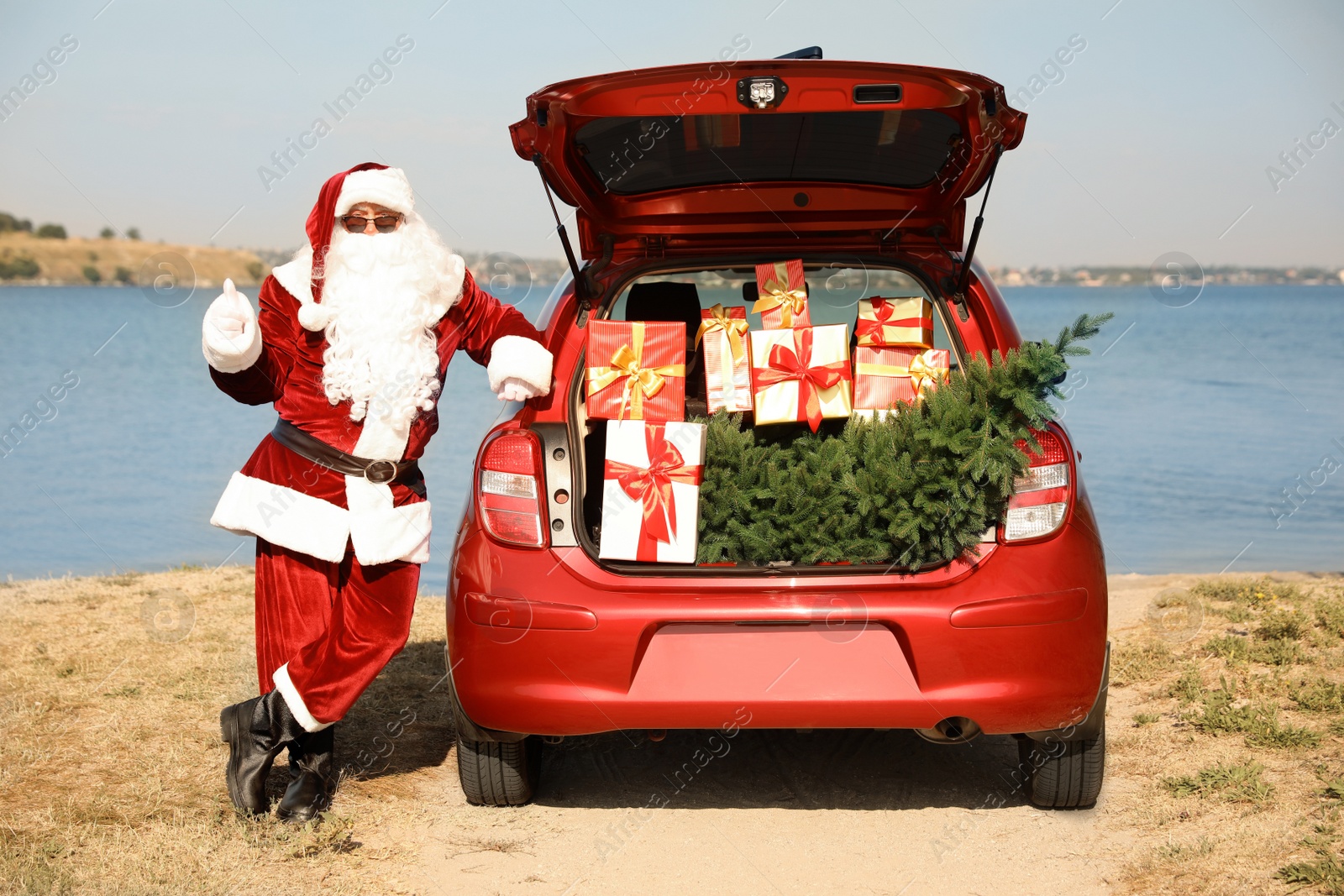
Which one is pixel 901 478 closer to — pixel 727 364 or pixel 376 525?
pixel 727 364

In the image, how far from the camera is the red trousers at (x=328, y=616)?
3541 mm

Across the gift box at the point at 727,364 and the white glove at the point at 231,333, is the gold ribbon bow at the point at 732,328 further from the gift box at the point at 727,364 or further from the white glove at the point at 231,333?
the white glove at the point at 231,333

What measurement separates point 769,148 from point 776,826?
204 centimetres

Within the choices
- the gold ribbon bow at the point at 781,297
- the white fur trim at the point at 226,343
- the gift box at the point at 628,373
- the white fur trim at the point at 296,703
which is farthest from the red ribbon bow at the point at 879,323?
the white fur trim at the point at 296,703

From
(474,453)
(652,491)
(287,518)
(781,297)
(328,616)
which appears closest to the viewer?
(652,491)

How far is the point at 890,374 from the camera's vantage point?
3662 mm

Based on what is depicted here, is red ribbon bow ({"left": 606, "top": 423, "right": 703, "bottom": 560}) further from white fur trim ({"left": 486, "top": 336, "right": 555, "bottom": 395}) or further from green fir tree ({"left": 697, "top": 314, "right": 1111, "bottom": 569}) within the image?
white fur trim ({"left": 486, "top": 336, "right": 555, "bottom": 395})

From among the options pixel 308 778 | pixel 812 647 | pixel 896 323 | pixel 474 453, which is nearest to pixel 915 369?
pixel 896 323

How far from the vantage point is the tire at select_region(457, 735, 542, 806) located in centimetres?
356

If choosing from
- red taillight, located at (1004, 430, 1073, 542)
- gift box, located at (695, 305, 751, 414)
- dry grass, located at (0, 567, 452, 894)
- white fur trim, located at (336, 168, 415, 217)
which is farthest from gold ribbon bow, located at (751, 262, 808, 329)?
dry grass, located at (0, 567, 452, 894)

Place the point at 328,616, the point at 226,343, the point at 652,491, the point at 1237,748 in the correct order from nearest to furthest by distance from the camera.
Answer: the point at 652,491
the point at 226,343
the point at 328,616
the point at 1237,748

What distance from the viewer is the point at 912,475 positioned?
3.21m

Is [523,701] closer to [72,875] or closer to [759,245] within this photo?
[72,875]

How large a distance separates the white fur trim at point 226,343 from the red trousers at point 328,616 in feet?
1.85
